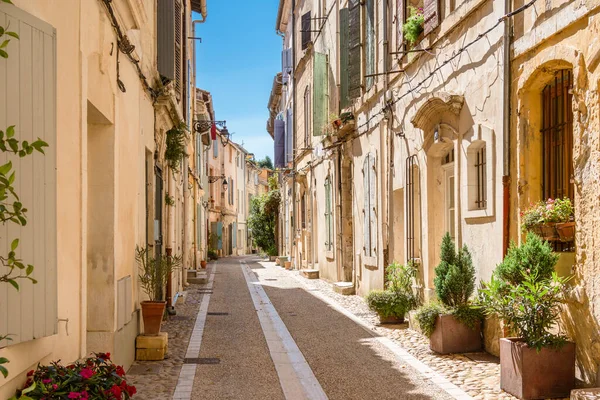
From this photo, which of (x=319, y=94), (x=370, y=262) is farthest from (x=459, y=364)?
(x=319, y=94)

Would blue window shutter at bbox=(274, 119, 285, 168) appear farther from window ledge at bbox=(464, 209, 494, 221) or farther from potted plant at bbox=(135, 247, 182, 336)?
window ledge at bbox=(464, 209, 494, 221)

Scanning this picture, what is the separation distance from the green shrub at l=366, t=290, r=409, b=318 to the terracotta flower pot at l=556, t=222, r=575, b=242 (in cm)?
428

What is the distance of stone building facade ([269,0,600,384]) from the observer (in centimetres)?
573

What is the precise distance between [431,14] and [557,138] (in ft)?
11.8

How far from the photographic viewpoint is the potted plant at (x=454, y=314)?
7621 mm

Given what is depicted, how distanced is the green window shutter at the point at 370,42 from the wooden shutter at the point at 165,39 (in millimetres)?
3974

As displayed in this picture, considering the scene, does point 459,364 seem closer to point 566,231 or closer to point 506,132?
point 566,231

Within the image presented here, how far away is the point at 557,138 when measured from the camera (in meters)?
6.52

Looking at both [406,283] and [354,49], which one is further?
[354,49]

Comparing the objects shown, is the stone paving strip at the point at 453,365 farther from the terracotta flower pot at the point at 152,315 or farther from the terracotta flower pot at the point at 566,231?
the terracotta flower pot at the point at 152,315

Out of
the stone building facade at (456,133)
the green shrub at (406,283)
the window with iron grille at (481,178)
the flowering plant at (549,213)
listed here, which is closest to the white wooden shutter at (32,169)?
the stone building facade at (456,133)

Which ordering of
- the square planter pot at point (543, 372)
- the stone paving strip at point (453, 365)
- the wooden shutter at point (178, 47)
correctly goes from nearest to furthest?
1. the square planter pot at point (543, 372)
2. the stone paving strip at point (453, 365)
3. the wooden shutter at point (178, 47)

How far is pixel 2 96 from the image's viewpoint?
10.5 feet

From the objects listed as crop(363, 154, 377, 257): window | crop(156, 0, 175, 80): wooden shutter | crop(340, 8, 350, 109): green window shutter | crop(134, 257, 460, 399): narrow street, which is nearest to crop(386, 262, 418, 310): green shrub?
crop(134, 257, 460, 399): narrow street
